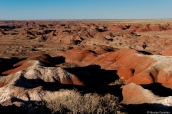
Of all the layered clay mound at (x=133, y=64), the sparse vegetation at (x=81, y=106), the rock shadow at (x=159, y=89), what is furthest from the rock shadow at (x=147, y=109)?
the layered clay mound at (x=133, y=64)

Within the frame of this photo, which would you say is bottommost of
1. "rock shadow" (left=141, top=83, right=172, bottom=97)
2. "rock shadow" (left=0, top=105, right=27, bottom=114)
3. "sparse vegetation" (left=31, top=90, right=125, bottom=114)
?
"rock shadow" (left=141, top=83, right=172, bottom=97)

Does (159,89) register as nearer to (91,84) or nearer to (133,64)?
(91,84)

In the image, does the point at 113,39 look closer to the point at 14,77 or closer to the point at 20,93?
the point at 14,77

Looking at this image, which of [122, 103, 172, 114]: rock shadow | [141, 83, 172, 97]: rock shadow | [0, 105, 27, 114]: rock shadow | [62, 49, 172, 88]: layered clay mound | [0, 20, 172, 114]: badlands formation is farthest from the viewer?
[62, 49, 172, 88]: layered clay mound

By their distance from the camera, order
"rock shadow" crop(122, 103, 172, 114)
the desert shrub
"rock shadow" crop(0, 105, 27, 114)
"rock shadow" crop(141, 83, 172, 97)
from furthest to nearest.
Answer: "rock shadow" crop(141, 83, 172, 97) < "rock shadow" crop(122, 103, 172, 114) < "rock shadow" crop(0, 105, 27, 114) < the desert shrub

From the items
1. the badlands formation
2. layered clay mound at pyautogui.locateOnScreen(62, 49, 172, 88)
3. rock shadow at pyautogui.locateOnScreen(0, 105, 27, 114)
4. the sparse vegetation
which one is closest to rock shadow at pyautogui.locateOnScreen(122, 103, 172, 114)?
the badlands formation

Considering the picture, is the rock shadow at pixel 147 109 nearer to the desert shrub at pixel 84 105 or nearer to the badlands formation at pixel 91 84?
the badlands formation at pixel 91 84

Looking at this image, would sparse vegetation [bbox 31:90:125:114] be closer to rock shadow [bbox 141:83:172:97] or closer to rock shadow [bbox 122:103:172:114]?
rock shadow [bbox 122:103:172:114]

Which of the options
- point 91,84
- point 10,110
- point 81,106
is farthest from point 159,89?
point 10,110
